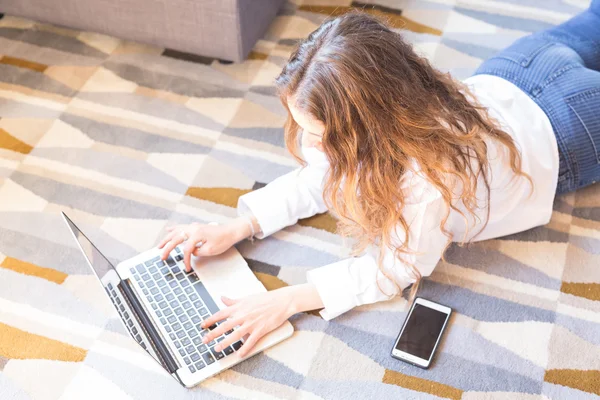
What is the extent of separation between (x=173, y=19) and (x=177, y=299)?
80 cm

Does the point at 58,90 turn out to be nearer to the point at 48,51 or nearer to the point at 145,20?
the point at 48,51

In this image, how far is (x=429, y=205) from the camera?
1100 mm

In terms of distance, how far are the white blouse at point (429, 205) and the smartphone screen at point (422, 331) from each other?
0.22ft

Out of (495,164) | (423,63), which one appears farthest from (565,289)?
(423,63)

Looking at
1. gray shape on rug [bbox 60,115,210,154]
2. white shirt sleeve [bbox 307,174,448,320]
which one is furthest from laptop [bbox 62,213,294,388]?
gray shape on rug [bbox 60,115,210,154]

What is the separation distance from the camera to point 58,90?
1706mm

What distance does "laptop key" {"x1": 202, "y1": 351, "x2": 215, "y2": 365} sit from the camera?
1.19 m

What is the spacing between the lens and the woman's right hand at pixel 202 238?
1.29 m

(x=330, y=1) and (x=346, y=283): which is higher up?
(x=330, y=1)

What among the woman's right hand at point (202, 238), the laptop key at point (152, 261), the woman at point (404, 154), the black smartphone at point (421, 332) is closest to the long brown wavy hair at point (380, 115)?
the woman at point (404, 154)

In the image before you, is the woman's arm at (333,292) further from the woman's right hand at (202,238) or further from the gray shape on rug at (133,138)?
the gray shape on rug at (133,138)

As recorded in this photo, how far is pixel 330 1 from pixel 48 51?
0.82 metres

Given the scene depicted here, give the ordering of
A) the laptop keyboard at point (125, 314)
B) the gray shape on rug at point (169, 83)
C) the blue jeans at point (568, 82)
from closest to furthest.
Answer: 1. the laptop keyboard at point (125, 314)
2. the blue jeans at point (568, 82)
3. the gray shape on rug at point (169, 83)

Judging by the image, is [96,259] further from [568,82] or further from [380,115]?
[568,82]
